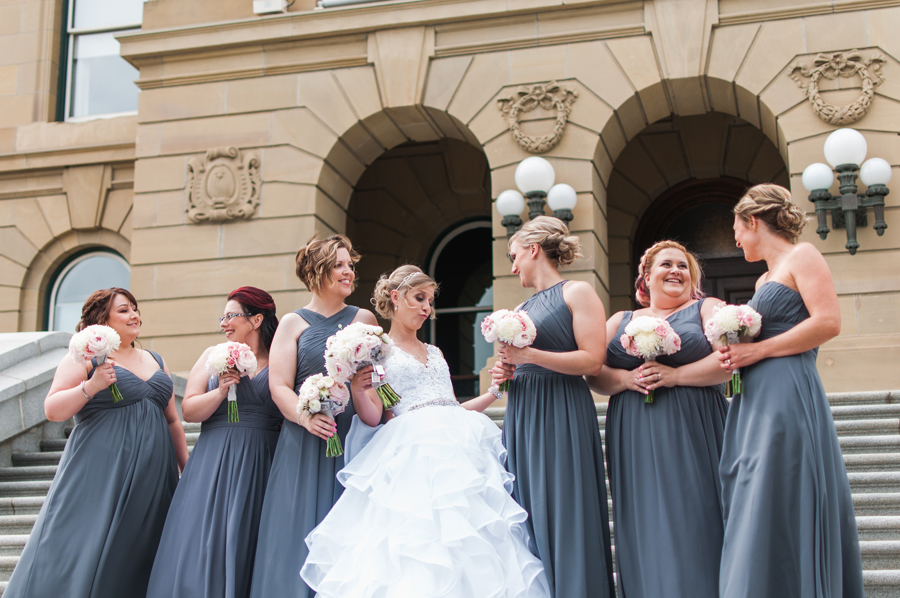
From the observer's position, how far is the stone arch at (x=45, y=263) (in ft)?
44.8

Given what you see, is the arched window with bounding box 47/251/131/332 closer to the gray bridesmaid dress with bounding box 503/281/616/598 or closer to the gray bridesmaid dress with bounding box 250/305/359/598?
the gray bridesmaid dress with bounding box 250/305/359/598

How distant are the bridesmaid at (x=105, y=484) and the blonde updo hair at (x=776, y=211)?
3465 mm

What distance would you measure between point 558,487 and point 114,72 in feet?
42.6

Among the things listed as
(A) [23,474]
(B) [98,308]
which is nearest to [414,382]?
(B) [98,308]

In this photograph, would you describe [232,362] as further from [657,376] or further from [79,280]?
[79,280]

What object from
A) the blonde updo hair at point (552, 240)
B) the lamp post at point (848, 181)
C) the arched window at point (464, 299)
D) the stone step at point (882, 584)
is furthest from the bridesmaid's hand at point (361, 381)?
the arched window at point (464, 299)

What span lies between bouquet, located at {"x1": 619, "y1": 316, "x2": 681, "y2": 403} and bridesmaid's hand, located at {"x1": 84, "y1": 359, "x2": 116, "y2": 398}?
2.80m

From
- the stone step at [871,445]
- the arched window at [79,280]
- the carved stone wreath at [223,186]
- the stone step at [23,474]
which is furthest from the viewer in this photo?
the arched window at [79,280]

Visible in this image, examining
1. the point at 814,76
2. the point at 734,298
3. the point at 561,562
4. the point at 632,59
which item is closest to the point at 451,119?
the point at 632,59

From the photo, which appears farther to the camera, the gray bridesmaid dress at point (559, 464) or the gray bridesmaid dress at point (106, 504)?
the gray bridesmaid dress at point (106, 504)

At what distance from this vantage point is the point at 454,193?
13.6 meters

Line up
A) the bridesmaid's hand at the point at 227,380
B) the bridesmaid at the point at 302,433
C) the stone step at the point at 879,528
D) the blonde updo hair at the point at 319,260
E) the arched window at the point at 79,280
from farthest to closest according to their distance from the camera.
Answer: the arched window at the point at 79,280 < the stone step at the point at 879,528 < the blonde updo hair at the point at 319,260 < the bridesmaid's hand at the point at 227,380 < the bridesmaid at the point at 302,433

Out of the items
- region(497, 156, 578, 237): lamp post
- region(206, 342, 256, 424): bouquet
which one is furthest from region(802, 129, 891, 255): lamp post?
region(206, 342, 256, 424): bouquet

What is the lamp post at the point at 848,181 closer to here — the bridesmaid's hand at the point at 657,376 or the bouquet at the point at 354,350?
the bridesmaid's hand at the point at 657,376
